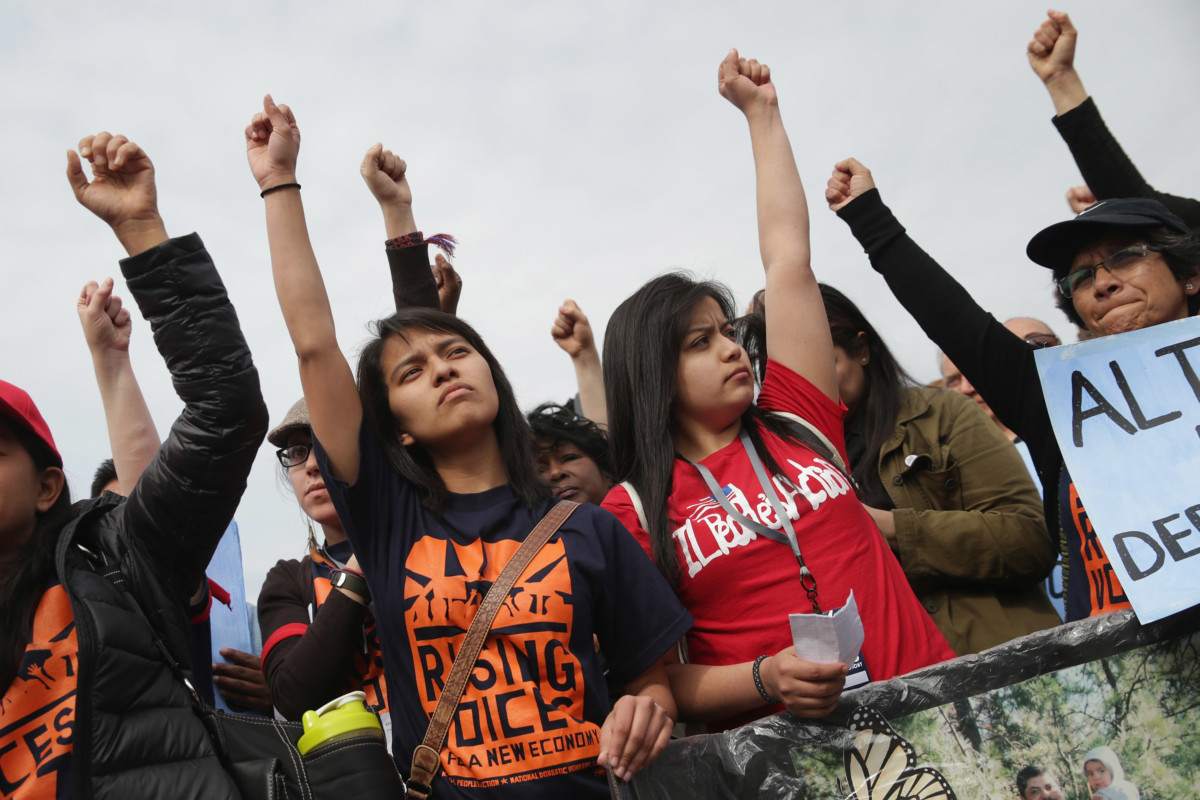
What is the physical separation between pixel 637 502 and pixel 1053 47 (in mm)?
2207

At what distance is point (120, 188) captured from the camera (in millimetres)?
2395

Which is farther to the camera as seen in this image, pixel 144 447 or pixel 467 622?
pixel 144 447

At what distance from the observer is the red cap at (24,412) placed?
2260mm

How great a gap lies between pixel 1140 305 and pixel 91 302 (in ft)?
12.0

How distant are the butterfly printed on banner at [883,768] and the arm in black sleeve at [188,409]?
5.09ft

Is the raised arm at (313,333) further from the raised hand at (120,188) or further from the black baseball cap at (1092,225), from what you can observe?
the black baseball cap at (1092,225)

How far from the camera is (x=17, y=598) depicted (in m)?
2.13

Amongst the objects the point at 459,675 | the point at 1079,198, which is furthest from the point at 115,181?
the point at 1079,198

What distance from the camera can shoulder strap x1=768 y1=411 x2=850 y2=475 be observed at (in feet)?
9.03

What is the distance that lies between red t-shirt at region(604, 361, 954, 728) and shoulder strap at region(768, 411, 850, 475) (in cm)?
8

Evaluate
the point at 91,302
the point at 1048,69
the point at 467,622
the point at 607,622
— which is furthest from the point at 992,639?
the point at 91,302

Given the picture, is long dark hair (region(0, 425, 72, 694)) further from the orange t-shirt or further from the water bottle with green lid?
the water bottle with green lid

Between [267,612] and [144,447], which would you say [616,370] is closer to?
[267,612]

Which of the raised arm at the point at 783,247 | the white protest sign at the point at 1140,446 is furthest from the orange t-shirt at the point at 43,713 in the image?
the white protest sign at the point at 1140,446
